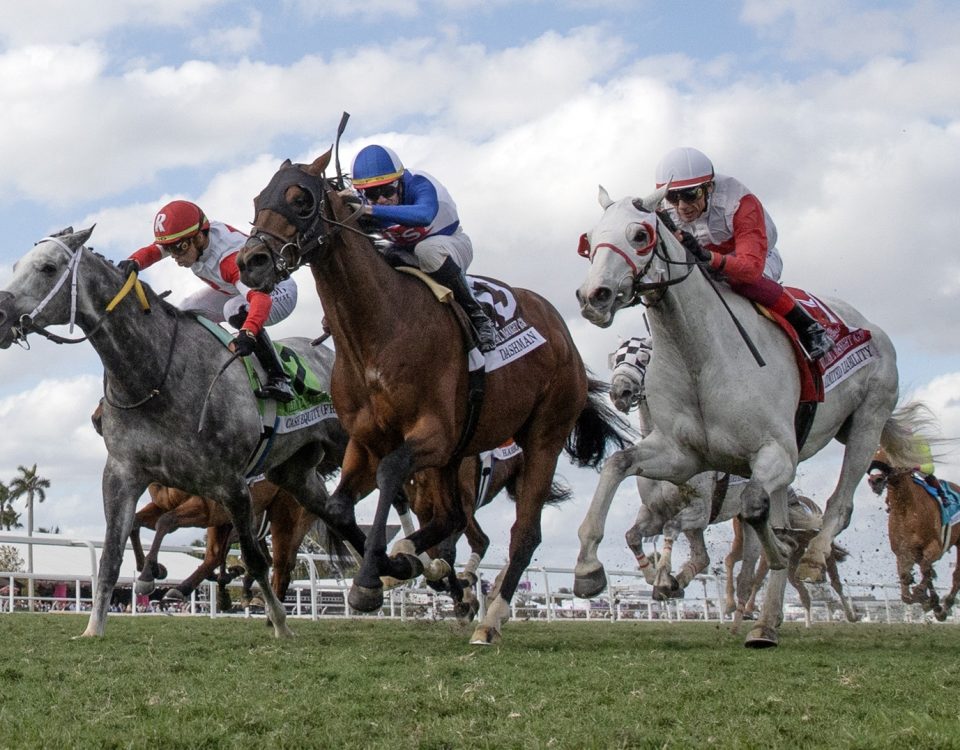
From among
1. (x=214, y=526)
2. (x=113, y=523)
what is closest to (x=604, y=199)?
(x=113, y=523)

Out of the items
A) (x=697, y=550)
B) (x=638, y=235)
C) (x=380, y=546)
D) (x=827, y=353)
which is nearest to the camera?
(x=380, y=546)

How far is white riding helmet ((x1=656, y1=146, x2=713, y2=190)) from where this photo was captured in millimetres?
9055

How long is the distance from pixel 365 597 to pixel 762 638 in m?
3.02

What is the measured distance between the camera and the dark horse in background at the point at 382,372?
279 inches

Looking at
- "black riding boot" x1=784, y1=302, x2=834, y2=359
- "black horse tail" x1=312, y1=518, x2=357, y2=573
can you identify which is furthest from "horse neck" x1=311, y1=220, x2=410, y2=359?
"black riding boot" x1=784, y1=302, x2=834, y2=359

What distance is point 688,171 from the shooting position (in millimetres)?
9062

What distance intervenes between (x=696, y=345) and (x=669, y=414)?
19.8 inches

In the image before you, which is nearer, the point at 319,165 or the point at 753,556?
the point at 319,165

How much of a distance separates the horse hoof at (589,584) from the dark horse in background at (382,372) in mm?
789

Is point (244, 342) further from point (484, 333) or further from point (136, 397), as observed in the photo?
point (484, 333)

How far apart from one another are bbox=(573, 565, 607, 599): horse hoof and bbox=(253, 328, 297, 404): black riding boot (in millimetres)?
3046

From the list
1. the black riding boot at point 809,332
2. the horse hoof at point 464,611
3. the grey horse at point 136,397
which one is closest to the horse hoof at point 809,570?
the black riding boot at point 809,332

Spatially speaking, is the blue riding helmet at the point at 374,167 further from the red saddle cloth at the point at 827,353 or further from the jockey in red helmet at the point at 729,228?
the red saddle cloth at the point at 827,353

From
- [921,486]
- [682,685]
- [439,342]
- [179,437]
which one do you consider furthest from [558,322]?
[921,486]
